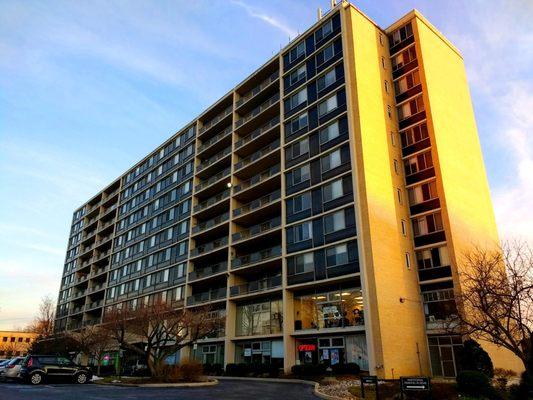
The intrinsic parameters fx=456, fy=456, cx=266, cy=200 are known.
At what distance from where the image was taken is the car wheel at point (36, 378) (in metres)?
28.1

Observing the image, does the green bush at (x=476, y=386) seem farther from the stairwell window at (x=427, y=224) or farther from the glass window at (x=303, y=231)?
the glass window at (x=303, y=231)

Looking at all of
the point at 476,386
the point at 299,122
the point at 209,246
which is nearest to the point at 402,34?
the point at 299,122

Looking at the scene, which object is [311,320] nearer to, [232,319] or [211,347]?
[232,319]

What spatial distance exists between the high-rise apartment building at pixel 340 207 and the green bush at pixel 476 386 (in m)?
12.4

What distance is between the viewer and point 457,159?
41.2m

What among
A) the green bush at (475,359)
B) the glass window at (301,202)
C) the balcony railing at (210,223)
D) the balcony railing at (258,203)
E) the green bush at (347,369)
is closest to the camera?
the green bush at (475,359)

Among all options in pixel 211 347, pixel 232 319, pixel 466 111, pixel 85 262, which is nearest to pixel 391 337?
pixel 232 319

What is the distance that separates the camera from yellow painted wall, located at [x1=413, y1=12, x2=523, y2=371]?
3666cm

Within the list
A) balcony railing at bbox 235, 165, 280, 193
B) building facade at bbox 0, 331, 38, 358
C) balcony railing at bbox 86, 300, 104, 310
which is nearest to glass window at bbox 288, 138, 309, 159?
balcony railing at bbox 235, 165, 280, 193

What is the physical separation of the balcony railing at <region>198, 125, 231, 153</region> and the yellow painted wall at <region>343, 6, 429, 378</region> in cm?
1935

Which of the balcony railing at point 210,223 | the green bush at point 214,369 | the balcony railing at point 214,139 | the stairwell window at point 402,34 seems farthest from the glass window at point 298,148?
the green bush at point 214,369

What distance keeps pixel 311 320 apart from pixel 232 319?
35.0 ft

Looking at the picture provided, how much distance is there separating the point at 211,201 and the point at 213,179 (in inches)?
112

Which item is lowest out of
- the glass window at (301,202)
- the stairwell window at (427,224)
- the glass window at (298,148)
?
the stairwell window at (427,224)
